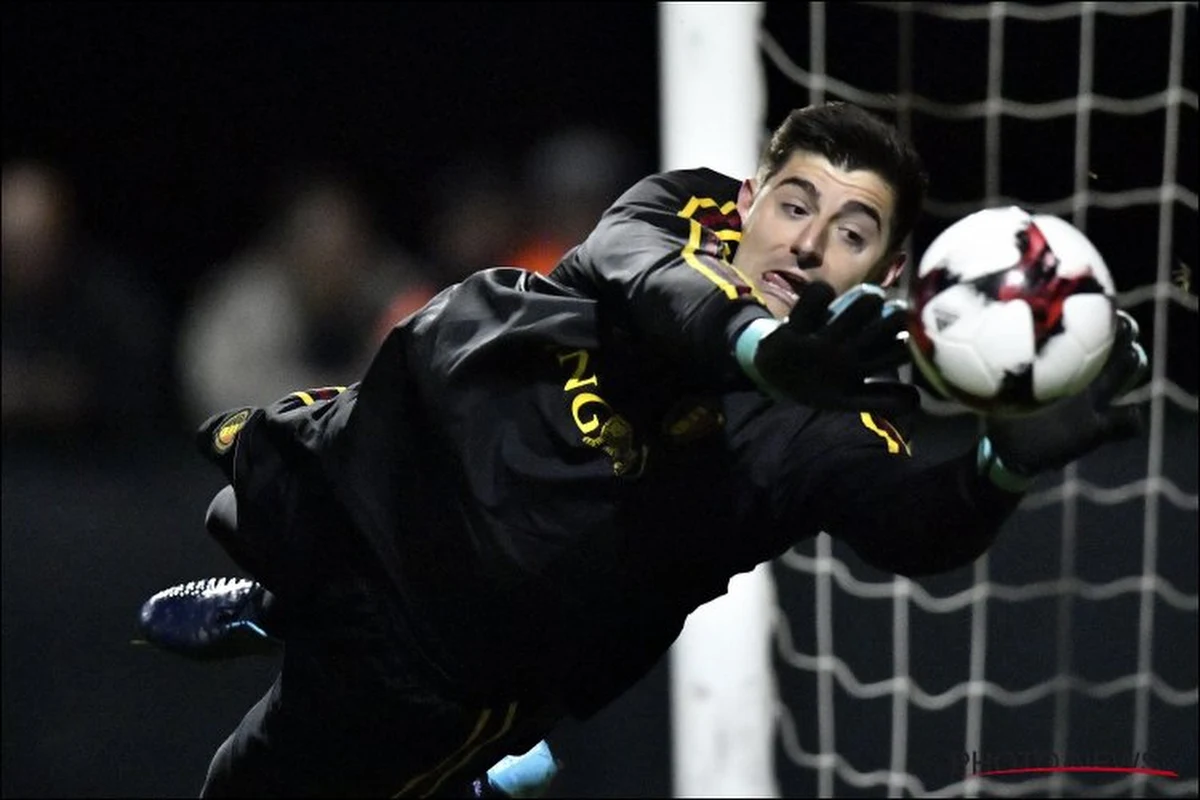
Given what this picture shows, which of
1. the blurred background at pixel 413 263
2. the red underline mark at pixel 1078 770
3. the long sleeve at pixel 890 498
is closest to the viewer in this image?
the long sleeve at pixel 890 498

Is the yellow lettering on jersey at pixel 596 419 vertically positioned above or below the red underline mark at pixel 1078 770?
above

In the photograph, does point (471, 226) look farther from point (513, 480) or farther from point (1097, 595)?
point (513, 480)

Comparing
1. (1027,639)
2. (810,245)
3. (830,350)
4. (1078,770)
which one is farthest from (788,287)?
(1027,639)

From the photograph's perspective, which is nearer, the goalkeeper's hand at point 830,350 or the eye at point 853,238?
the goalkeeper's hand at point 830,350

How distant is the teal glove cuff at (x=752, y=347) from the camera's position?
1.87m

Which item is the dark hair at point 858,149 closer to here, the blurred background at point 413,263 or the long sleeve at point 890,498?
the long sleeve at point 890,498

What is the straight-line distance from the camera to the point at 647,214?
7.38ft

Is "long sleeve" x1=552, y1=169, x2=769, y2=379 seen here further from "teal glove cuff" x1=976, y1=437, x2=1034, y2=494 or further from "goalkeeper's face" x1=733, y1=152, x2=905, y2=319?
"teal glove cuff" x1=976, y1=437, x2=1034, y2=494

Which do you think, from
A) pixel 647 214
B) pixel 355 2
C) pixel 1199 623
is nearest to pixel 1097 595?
pixel 1199 623

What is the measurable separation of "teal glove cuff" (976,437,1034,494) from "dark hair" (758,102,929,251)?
0.45 meters

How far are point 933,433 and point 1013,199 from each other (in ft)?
2.57

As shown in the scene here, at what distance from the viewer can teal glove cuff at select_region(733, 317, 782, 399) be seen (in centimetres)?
187

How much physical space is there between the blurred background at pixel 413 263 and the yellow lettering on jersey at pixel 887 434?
1305mm

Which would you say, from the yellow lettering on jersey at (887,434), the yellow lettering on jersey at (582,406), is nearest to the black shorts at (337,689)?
the yellow lettering on jersey at (582,406)
